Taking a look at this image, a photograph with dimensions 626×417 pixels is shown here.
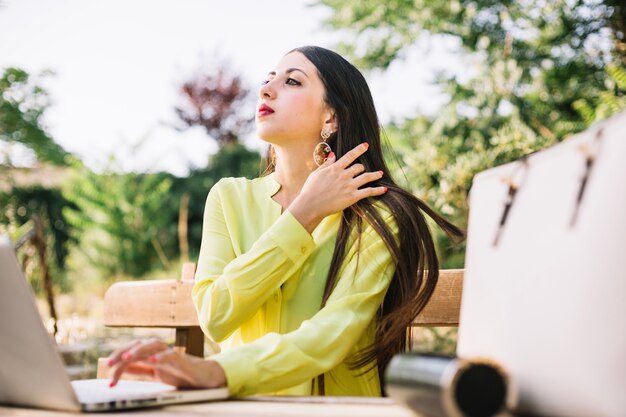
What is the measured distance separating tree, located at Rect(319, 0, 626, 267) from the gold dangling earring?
3.53 meters

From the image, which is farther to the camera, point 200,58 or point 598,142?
point 200,58

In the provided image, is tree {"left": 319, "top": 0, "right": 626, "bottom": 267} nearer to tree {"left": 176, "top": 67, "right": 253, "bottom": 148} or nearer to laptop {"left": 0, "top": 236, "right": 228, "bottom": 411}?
laptop {"left": 0, "top": 236, "right": 228, "bottom": 411}

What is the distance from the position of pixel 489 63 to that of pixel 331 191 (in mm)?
5720

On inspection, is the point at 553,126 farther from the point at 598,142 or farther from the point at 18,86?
the point at 18,86

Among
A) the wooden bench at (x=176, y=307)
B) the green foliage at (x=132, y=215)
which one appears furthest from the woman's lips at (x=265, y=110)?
the green foliage at (x=132, y=215)

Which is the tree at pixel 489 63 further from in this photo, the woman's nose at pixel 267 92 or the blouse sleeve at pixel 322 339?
the blouse sleeve at pixel 322 339

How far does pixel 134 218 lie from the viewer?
13219mm

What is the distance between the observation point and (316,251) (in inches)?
86.5

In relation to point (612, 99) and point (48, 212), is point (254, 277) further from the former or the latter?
point (48, 212)

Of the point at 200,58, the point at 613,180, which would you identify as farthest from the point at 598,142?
the point at 200,58

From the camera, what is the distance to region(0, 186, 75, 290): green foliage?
532 inches

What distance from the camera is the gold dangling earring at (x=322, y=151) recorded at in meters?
2.36

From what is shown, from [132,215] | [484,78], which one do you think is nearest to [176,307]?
[484,78]

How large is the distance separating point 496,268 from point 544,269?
12cm
